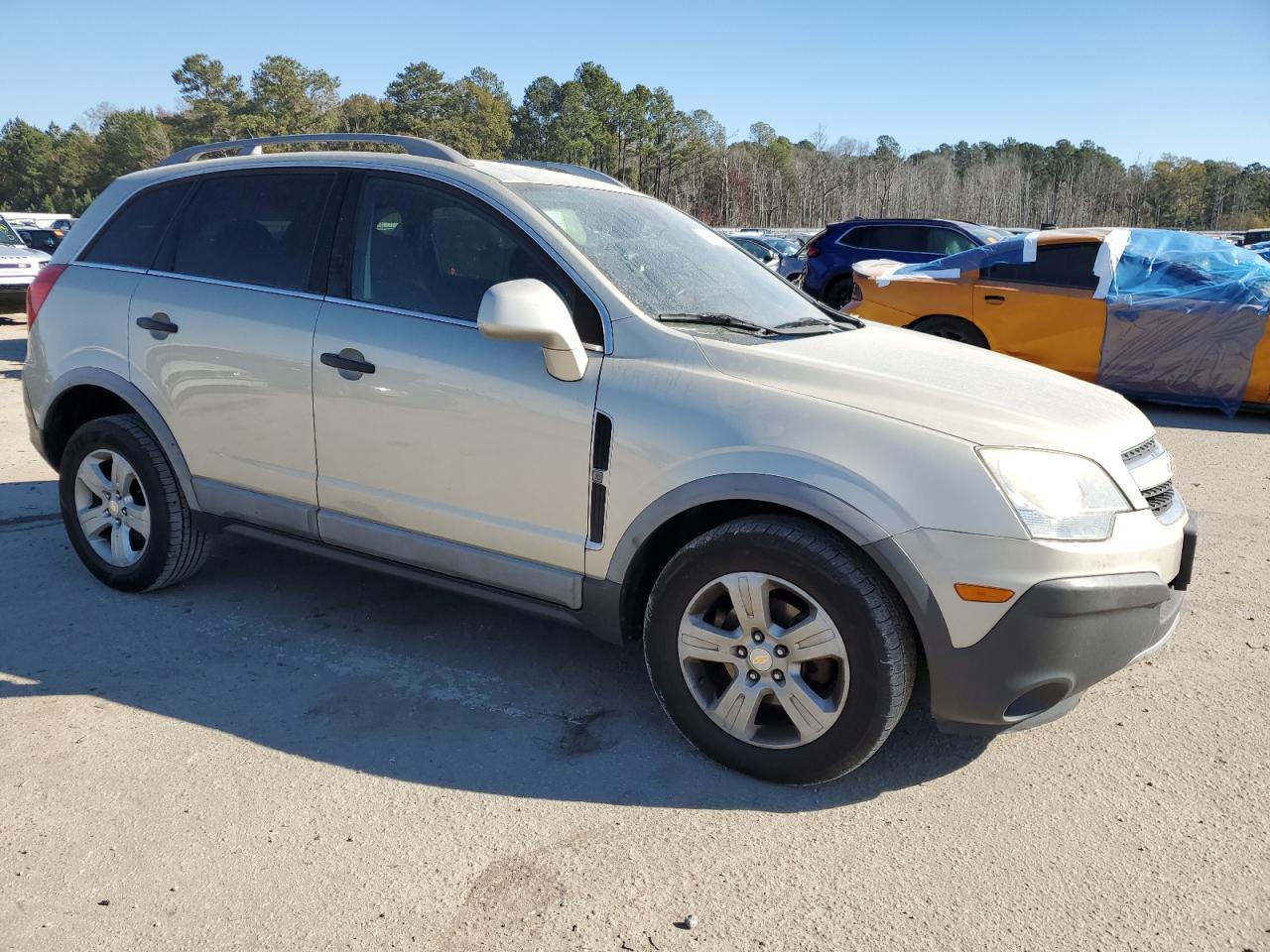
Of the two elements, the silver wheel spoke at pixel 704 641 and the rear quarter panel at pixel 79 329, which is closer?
the silver wheel spoke at pixel 704 641

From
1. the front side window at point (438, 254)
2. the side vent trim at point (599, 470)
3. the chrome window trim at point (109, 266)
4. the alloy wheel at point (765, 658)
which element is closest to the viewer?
the alloy wheel at point (765, 658)

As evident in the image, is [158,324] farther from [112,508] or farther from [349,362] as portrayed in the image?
[349,362]

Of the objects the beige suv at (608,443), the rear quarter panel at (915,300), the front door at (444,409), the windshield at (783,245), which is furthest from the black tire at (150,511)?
the windshield at (783,245)

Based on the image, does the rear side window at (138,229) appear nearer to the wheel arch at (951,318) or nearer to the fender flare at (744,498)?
the fender flare at (744,498)

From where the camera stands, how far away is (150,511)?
4.16 meters

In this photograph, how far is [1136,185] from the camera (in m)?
96.8

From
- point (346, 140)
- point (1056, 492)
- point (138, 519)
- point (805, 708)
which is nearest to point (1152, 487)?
point (1056, 492)

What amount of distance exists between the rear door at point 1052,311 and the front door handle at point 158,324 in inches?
280

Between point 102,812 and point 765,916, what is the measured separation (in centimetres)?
187

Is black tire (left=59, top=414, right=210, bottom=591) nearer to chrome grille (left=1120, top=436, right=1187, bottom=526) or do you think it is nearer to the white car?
chrome grille (left=1120, top=436, right=1187, bottom=526)

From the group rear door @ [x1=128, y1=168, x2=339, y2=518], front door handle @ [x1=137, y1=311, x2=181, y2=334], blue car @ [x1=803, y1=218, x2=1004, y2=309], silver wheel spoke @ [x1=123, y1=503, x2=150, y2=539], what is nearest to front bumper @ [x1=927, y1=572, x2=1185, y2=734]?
rear door @ [x1=128, y1=168, x2=339, y2=518]

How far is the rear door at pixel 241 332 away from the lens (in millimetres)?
3666

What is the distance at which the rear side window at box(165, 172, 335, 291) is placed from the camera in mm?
3762

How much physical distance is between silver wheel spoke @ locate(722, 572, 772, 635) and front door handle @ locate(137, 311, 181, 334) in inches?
99.7
